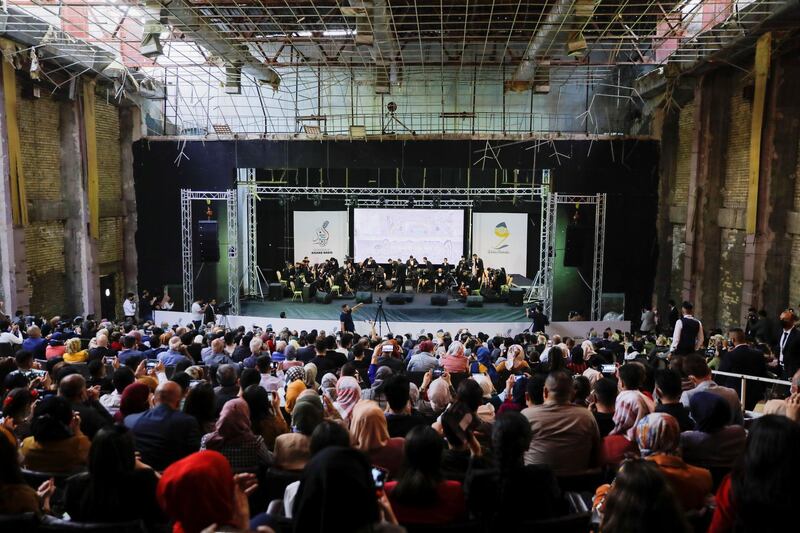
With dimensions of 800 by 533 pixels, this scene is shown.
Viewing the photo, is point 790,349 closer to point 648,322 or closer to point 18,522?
point 648,322

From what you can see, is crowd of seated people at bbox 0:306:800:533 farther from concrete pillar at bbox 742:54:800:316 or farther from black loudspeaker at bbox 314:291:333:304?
black loudspeaker at bbox 314:291:333:304

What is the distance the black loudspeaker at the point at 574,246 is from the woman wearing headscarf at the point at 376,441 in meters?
12.4

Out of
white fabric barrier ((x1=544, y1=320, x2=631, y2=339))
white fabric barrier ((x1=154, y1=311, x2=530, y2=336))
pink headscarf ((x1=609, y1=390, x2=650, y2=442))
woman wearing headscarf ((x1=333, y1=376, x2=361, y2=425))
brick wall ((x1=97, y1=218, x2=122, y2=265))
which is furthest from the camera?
brick wall ((x1=97, y1=218, x2=122, y2=265))

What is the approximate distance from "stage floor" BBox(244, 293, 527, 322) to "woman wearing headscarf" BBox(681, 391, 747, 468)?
38.3ft

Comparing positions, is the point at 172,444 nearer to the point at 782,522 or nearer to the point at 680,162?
the point at 782,522

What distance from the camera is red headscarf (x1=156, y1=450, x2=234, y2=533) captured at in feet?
8.09

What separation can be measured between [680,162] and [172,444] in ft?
46.9

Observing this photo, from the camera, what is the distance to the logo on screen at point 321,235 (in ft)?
62.2

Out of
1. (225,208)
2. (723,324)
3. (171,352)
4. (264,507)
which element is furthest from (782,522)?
(225,208)

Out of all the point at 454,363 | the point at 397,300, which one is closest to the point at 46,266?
the point at 397,300

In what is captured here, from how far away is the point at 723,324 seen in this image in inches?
535

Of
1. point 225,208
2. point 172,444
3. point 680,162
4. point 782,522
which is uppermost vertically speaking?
point 680,162

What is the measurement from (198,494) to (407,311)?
1325 cm

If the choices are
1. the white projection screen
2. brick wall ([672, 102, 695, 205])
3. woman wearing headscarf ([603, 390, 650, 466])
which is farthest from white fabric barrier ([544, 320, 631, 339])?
woman wearing headscarf ([603, 390, 650, 466])
